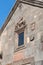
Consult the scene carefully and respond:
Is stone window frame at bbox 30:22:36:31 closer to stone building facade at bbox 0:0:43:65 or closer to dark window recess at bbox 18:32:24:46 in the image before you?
stone building facade at bbox 0:0:43:65

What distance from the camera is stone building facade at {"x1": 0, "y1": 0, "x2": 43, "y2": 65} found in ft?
37.6

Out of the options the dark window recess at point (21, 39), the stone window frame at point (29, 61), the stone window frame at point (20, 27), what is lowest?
the stone window frame at point (29, 61)

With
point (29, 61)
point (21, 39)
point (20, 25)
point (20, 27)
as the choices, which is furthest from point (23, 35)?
point (29, 61)

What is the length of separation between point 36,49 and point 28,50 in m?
0.63

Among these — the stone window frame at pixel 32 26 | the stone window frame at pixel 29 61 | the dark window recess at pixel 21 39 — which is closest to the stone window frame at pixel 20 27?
the dark window recess at pixel 21 39

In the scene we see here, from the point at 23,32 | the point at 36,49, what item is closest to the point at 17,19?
the point at 23,32

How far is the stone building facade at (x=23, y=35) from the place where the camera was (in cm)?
1145

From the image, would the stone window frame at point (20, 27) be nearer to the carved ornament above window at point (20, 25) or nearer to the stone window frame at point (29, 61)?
the carved ornament above window at point (20, 25)

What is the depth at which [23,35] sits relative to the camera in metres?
12.6

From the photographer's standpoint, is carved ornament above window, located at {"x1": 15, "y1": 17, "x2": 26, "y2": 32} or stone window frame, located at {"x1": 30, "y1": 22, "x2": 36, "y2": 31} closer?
stone window frame, located at {"x1": 30, "y1": 22, "x2": 36, "y2": 31}

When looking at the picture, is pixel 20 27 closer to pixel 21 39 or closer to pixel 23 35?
pixel 23 35

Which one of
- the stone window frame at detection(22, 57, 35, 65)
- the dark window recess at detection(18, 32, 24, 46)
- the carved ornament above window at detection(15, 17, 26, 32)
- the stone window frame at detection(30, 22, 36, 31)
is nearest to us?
the stone window frame at detection(22, 57, 35, 65)

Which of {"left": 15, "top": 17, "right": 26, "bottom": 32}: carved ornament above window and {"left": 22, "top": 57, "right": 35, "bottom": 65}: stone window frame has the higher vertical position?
{"left": 15, "top": 17, "right": 26, "bottom": 32}: carved ornament above window

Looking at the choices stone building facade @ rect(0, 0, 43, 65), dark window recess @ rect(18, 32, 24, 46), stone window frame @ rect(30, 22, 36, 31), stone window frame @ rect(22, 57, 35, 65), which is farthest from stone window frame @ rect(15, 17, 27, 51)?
stone window frame @ rect(22, 57, 35, 65)
